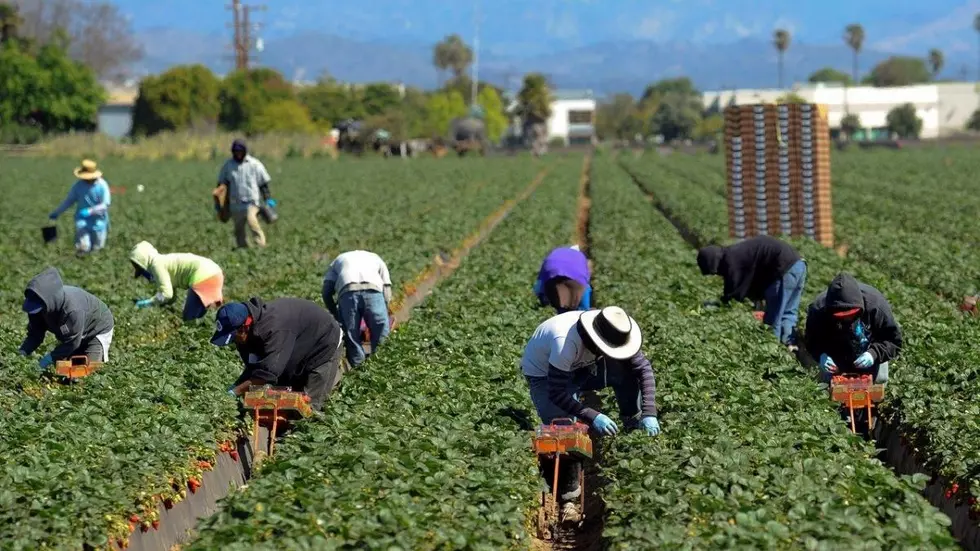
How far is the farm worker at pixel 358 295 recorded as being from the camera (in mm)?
12727

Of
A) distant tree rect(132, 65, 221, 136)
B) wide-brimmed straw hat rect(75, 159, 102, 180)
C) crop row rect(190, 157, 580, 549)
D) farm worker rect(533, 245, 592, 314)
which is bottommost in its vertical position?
crop row rect(190, 157, 580, 549)

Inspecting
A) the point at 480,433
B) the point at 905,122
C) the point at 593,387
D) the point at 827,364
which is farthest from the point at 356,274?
the point at 905,122

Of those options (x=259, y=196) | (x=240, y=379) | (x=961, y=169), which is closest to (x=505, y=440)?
(x=240, y=379)

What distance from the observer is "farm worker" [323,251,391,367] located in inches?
501

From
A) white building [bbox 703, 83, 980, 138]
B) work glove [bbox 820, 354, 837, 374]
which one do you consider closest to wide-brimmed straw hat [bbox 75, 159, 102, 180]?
work glove [bbox 820, 354, 837, 374]

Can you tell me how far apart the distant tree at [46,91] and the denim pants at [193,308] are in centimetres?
8900

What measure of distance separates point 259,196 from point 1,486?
46.4 feet

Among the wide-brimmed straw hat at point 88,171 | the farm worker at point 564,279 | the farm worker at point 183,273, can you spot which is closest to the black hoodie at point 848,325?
the farm worker at point 564,279

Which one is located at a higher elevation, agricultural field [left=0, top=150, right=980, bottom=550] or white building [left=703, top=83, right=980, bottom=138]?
white building [left=703, top=83, right=980, bottom=138]

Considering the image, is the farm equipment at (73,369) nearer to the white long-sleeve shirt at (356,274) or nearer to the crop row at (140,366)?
the crop row at (140,366)

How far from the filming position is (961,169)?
53.1 m

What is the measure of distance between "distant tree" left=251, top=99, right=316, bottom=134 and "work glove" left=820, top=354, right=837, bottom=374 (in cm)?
8970

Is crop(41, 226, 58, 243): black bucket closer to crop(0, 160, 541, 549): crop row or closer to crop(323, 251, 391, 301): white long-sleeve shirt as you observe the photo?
crop(0, 160, 541, 549): crop row

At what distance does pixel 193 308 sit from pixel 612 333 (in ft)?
23.0
